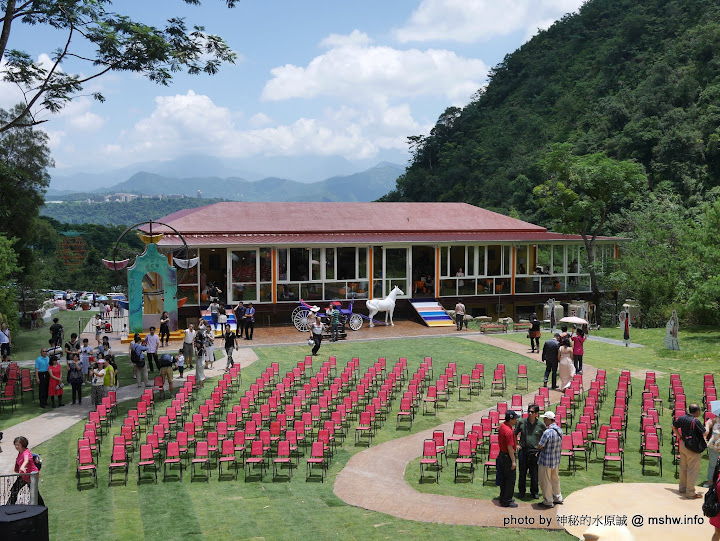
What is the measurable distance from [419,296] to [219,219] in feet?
34.8

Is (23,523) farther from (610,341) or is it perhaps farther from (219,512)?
(610,341)

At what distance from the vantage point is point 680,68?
196ft

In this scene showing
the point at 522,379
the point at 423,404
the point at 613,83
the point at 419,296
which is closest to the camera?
the point at 423,404

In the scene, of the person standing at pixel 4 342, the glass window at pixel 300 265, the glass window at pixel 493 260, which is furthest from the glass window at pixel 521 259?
the person standing at pixel 4 342

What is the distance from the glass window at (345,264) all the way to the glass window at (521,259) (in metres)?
8.59

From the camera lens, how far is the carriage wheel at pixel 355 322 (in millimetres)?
29331

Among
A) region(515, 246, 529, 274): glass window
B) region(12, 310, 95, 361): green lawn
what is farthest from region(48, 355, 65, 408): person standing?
region(515, 246, 529, 274): glass window

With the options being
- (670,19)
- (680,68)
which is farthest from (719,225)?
(670,19)

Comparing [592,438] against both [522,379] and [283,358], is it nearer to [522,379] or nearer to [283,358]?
[522,379]

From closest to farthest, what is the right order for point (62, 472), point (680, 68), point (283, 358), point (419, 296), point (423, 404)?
point (62, 472) < point (423, 404) < point (283, 358) < point (419, 296) < point (680, 68)

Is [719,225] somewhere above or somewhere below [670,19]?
below

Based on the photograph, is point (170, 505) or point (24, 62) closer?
point (170, 505)

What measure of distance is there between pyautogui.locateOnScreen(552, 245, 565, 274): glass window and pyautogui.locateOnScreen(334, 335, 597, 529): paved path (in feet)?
71.9

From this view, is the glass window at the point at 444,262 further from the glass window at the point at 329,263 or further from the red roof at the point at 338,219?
the glass window at the point at 329,263
